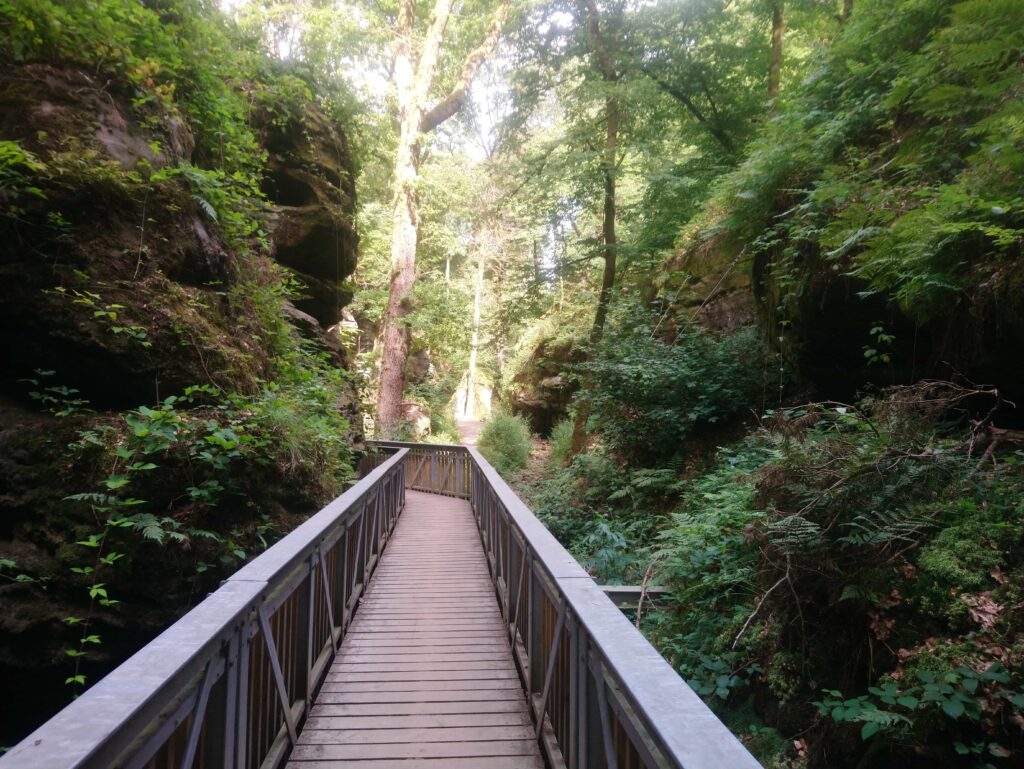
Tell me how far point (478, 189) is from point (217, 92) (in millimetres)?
20908

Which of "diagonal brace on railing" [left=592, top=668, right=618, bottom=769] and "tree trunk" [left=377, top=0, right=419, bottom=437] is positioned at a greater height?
"tree trunk" [left=377, top=0, right=419, bottom=437]

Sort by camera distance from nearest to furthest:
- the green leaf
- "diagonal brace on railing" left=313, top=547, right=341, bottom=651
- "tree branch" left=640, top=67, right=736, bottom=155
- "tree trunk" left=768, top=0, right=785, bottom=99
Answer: the green leaf < "diagonal brace on railing" left=313, top=547, right=341, bottom=651 < "tree trunk" left=768, top=0, right=785, bottom=99 < "tree branch" left=640, top=67, right=736, bottom=155

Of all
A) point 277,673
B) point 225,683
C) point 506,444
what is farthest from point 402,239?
point 225,683

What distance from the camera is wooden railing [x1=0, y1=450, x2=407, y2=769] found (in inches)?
52.9

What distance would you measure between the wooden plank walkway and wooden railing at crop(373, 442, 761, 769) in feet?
0.69

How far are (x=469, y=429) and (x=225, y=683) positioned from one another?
30.5m

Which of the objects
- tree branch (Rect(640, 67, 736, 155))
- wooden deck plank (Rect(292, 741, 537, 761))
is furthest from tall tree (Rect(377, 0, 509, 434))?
wooden deck plank (Rect(292, 741, 537, 761))

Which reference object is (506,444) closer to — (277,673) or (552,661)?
(552,661)

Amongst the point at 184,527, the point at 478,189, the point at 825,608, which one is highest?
the point at 478,189

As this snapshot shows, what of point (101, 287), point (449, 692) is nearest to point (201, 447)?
point (101, 287)

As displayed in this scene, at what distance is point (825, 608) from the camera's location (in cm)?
375

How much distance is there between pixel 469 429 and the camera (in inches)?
1281

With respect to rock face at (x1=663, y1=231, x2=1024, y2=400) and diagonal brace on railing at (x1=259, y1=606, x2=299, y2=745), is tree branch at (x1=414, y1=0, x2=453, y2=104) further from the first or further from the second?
diagonal brace on railing at (x1=259, y1=606, x2=299, y2=745)

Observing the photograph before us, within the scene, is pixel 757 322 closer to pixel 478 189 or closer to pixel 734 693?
pixel 734 693
